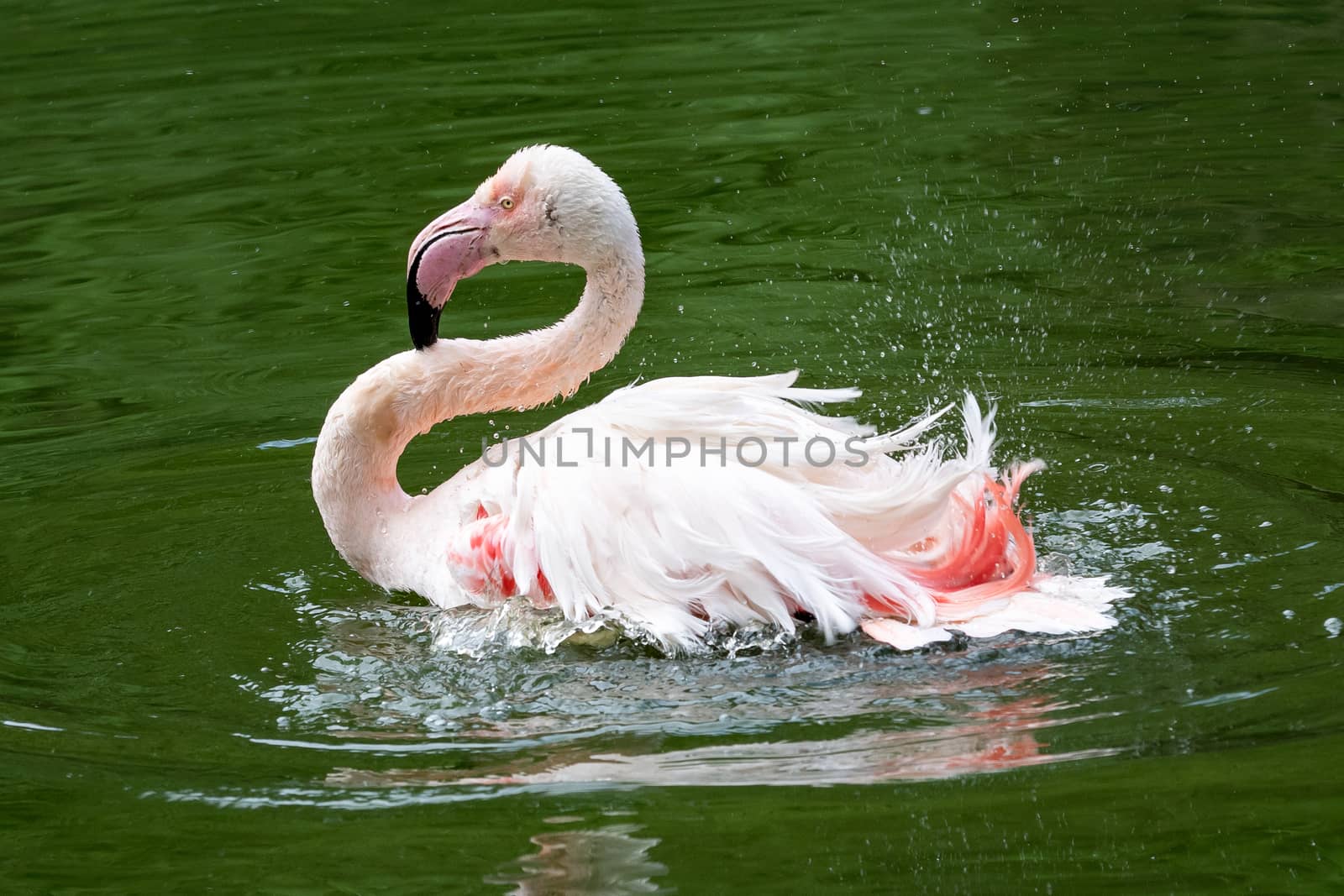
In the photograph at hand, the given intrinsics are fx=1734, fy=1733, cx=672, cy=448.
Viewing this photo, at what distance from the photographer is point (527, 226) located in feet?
15.6

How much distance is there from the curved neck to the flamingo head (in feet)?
0.32

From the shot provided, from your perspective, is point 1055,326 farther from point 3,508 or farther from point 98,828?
point 98,828

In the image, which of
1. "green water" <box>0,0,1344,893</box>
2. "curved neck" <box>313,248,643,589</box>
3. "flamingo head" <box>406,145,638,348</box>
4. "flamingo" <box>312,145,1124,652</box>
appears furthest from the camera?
"curved neck" <box>313,248,643,589</box>

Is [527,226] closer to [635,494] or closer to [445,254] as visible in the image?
[445,254]

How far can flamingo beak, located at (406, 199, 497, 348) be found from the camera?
15.7 ft

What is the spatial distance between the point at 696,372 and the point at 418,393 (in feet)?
6.04

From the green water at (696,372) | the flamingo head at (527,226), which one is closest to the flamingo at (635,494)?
the flamingo head at (527,226)

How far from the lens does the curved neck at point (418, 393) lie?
482 centimetres

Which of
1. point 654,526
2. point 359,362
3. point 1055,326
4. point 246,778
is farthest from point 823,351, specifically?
point 246,778

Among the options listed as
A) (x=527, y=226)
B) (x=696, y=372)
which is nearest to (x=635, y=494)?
(x=527, y=226)

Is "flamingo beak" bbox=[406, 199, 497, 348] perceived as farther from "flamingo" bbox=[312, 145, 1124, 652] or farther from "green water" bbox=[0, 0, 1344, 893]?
"green water" bbox=[0, 0, 1344, 893]

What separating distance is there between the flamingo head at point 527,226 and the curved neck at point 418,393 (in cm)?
10

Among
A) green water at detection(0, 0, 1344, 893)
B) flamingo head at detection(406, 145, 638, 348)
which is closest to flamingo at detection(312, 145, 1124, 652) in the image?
flamingo head at detection(406, 145, 638, 348)

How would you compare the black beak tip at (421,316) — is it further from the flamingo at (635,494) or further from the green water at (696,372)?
the green water at (696,372)
